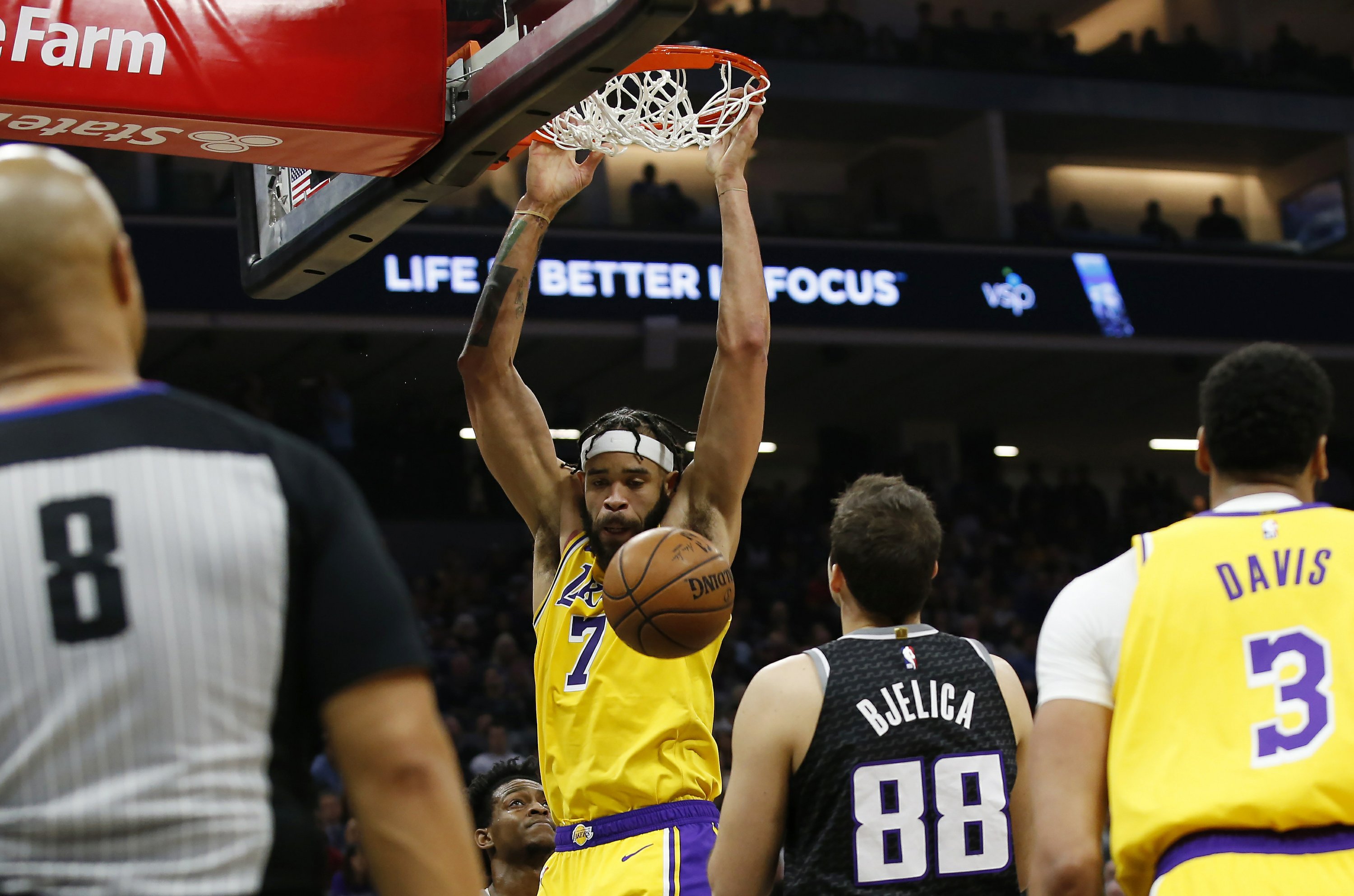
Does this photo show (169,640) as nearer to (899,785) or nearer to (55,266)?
(55,266)

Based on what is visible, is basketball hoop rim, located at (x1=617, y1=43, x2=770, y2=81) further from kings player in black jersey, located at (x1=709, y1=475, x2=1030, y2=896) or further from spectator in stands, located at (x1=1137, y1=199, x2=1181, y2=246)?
spectator in stands, located at (x1=1137, y1=199, x2=1181, y2=246)

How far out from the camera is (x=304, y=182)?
15.1 feet

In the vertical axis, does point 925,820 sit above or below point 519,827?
above

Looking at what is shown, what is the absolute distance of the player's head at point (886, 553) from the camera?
3.43m

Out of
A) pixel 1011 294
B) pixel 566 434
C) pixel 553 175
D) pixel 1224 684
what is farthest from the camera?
pixel 566 434

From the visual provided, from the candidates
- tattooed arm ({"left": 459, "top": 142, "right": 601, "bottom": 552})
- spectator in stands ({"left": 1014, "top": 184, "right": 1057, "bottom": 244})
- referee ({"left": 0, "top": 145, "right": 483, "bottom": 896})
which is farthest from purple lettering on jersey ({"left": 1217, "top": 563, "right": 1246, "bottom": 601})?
spectator in stands ({"left": 1014, "top": 184, "right": 1057, "bottom": 244})

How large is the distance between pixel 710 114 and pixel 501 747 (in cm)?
792

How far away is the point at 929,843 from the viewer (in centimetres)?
326

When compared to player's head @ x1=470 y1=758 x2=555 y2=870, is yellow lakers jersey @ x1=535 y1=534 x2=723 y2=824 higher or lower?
higher

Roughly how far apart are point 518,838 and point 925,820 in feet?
6.79

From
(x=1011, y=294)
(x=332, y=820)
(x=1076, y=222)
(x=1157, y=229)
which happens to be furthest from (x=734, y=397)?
(x=1157, y=229)

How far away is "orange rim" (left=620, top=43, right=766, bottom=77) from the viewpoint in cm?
475

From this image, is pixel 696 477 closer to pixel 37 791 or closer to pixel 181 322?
pixel 37 791

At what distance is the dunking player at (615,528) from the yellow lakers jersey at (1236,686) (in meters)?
1.66
